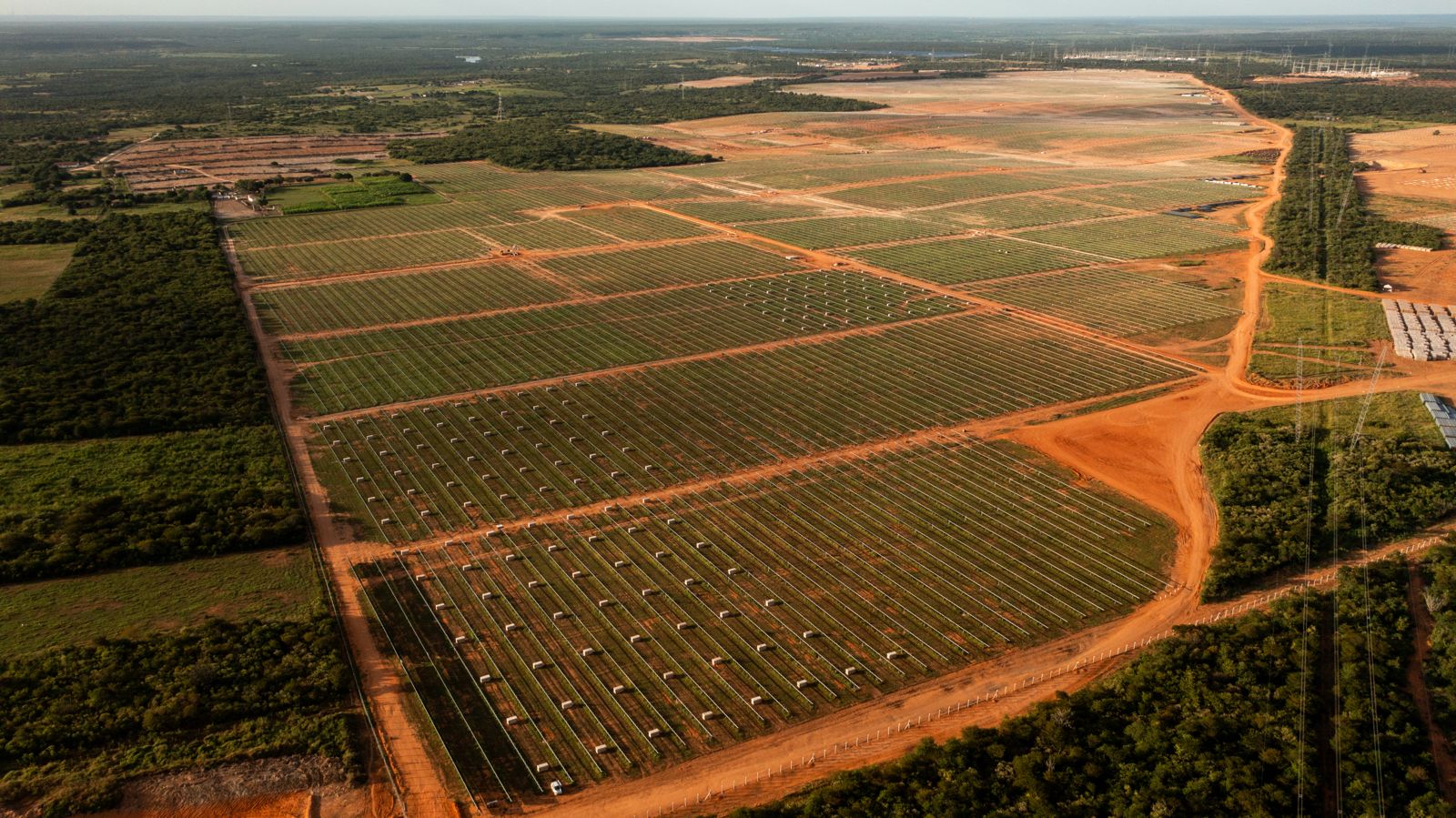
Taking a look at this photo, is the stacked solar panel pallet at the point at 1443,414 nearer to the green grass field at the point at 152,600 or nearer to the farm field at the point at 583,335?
the farm field at the point at 583,335

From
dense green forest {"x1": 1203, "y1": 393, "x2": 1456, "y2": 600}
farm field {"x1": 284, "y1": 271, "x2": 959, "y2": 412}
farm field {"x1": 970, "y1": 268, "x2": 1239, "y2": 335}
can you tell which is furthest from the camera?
farm field {"x1": 970, "y1": 268, "x2": 1239, "y2": 335}

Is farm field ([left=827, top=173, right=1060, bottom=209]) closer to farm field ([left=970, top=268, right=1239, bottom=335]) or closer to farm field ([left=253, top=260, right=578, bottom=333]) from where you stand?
farm field ([left=970, top=268, right=1239, bottom=335])

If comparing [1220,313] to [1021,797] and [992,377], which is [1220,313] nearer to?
[992,377]

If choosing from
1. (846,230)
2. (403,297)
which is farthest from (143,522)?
(846,230)

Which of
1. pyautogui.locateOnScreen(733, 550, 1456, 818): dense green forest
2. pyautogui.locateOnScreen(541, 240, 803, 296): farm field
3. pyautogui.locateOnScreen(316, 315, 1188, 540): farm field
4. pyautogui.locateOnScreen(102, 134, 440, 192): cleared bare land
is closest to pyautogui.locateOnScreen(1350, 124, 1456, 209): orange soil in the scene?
pyautogui.locateOnScreen(316, 315, 1188, 540): farm field

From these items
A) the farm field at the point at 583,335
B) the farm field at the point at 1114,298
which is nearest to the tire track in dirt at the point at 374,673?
the farm field at the point at 583,335

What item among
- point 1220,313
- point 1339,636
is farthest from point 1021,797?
point 1220,313
